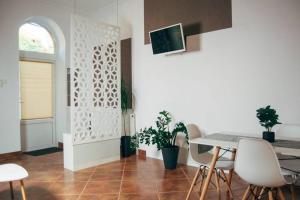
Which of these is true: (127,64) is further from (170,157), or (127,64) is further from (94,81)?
(170,157)

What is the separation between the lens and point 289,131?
2795mm

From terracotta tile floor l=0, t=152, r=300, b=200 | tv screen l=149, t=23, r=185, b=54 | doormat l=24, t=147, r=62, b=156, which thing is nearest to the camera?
terracotta tile floor l=0, t=152, r=300, b=200

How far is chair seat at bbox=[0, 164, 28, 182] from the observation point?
7.53 ft

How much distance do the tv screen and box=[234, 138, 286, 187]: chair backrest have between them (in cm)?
232

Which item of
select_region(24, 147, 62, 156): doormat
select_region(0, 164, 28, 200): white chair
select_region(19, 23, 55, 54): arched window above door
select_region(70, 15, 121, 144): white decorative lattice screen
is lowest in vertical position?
select_region(24, 147, 62, 156): doormat

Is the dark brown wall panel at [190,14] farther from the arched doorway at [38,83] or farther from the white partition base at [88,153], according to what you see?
the arched doorway at [38,83]

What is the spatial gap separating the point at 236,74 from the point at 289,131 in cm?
110

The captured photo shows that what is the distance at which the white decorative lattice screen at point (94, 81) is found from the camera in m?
3.97

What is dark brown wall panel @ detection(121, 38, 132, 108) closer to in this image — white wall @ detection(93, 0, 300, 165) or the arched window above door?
white wall @ detection(93, 0, 300, 165)

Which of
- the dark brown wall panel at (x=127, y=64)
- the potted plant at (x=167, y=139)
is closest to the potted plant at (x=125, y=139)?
the dark brown wall panel at (x=127, y=64)

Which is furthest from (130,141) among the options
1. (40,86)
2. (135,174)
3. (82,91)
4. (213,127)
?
(40,86)

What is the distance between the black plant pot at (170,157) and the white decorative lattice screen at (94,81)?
113 centimetres

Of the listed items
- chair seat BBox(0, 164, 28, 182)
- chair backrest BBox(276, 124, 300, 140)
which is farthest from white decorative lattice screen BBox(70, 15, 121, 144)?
chair backrest BBox(276, 124, 300, 140)

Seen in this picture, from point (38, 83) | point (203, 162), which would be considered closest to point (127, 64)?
point (38, 83)
